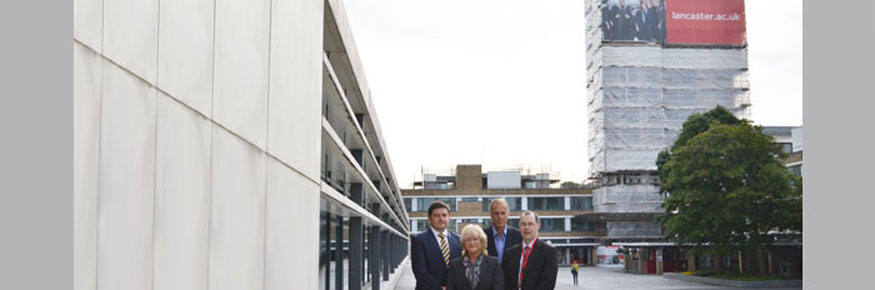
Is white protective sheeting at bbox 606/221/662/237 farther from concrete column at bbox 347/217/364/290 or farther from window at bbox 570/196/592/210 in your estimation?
concrete column at bbox 347/217/364/290

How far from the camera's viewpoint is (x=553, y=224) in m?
86.9

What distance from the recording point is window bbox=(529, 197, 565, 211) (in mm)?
87625

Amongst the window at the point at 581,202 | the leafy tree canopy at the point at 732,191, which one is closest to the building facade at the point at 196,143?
the leafy tree canopy at the point at 732,191

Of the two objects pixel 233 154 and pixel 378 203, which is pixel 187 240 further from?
pixel 378 203

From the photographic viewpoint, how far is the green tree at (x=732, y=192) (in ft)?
149

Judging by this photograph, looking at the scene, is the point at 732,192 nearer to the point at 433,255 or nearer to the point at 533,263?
the point at 433,255

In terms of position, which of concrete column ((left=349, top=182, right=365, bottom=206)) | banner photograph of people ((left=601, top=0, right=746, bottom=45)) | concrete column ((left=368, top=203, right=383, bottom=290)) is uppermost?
banner photograph of people ((left=601, top=0, right=746, bottom=45))

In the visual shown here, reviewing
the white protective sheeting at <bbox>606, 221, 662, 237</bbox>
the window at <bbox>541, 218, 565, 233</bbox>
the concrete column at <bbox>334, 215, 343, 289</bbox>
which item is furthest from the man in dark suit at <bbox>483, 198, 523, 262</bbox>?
the window at <bbox>541, 218, 565, 233</bbox>

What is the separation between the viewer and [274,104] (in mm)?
5672

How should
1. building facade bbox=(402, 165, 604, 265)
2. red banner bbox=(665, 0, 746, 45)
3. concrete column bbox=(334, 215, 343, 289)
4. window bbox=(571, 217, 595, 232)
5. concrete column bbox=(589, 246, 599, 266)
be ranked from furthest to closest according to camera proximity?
window bbox=(571, 217, 595, 232), building facade bbox=(402, 165, 604, 265), concrete column bbox=(589, 246, 599, 266), red banner bbox=(665, 0, 746, 45), concrete column bbox=(334, 215, 343, 289)

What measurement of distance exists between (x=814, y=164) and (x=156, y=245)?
17.4ft

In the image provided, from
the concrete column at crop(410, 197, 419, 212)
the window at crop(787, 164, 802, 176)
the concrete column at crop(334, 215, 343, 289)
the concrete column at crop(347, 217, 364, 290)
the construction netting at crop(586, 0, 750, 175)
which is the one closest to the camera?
the concrete column at crop(334, 215, 343, 289)

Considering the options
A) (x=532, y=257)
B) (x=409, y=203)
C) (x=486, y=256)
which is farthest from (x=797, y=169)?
(x=486, y=256)

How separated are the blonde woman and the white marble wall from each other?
147 cm
